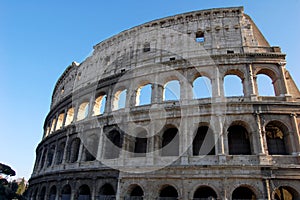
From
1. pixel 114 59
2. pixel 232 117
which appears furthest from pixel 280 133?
pixel 114 59

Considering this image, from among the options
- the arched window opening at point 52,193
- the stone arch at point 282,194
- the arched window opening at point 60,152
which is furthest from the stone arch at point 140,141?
the stone arch at point 282,194

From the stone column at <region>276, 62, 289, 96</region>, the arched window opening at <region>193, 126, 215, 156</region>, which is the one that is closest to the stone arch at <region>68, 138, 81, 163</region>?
the arched window opening at <region>193, 126, 215, 156</region>

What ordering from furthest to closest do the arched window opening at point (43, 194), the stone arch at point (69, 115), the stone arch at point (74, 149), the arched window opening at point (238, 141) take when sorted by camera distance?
the stone arch at point (69, 115)
the arched window opening at point (43, 194)
the stone arch at point (74, 149)
the arched window opening at point (238, 141)

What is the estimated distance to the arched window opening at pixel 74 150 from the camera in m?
17.0

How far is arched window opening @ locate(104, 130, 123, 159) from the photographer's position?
1529cm

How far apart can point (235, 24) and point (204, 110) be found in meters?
7.47

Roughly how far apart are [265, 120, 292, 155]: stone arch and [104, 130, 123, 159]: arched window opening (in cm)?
978

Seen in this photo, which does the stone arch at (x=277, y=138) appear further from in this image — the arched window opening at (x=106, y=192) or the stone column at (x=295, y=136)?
the arched window opening at (x=106, y=192)

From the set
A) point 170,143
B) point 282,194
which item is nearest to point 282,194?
point 282,194

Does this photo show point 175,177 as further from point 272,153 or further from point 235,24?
point 235,24

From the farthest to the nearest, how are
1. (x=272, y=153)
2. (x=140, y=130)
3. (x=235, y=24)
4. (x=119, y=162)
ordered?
1. (x=235, y=24)
2. (x=140, y=130)
3. (x=119, y=162)
4. (x=272, y=153)

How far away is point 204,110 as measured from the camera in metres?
13.1

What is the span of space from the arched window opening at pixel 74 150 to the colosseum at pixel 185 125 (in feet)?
0.26

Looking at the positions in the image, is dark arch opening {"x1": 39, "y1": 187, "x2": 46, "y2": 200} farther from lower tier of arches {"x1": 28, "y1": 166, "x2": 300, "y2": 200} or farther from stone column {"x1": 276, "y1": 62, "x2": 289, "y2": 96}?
stone column {"x1": 276, "y1": 62, "x2": 289, "y2": 96}
